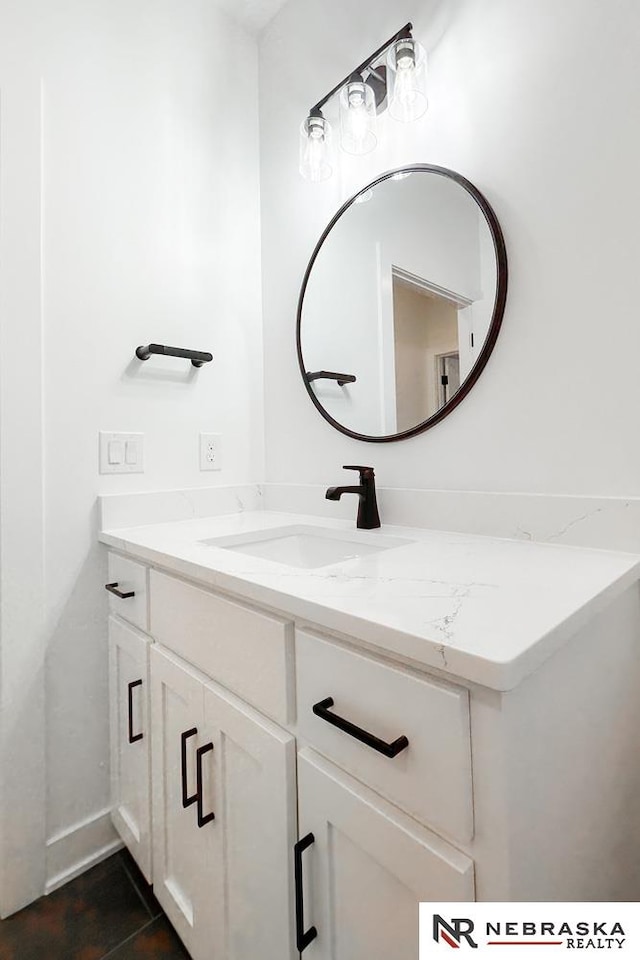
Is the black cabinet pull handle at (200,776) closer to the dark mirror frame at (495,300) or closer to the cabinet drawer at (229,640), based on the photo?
the cabinet drawer at (229,640)

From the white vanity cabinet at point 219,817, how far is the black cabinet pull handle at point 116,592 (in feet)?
0.58

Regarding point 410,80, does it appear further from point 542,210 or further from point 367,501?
point 367,501

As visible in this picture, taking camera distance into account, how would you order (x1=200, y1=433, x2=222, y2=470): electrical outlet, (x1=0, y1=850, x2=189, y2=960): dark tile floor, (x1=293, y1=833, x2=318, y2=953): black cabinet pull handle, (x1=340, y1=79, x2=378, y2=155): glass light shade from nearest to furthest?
(x1=293, y1=833, x2=318, y2=953): black cabinet pull handle → (x1=0, y1=850, x2=189, y2=960): dark tile floor → (x1=340, y1=79, x2=378, y2=155): glass light shade → (x1=200, y1=433, x2=222, y2=470): electrical outlet

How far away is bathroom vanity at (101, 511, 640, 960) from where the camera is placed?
1.62ft

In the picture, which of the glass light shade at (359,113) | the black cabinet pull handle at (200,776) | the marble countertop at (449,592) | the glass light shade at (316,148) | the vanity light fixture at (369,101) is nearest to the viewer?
the marble countertop at (449,592)

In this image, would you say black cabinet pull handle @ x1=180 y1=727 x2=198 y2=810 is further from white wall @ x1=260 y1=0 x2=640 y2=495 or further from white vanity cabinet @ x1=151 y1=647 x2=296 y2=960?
white wall @ x1=260 y1=0 x2=640 y2=495

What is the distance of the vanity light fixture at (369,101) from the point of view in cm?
113

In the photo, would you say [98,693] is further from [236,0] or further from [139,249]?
[236,0]

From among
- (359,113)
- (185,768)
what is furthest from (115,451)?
(359,113)

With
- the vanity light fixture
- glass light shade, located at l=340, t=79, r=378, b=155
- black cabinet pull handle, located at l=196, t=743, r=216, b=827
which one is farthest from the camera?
glass light shade, located at l=340, t=79, r=378, b=155

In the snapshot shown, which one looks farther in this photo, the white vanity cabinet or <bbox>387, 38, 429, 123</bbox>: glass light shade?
<bbox>387, 38, 429, 123</bbox>: glass light shade

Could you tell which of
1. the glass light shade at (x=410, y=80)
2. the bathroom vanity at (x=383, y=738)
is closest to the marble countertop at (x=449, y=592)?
the bathroom vanity at (x=383, y=738)

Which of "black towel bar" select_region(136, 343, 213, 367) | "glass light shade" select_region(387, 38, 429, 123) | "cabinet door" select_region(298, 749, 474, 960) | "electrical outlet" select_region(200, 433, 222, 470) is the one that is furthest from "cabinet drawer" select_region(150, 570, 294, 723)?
"glass light shade" select_region(387, 38, 429, 123)

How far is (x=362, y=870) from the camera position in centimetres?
60
